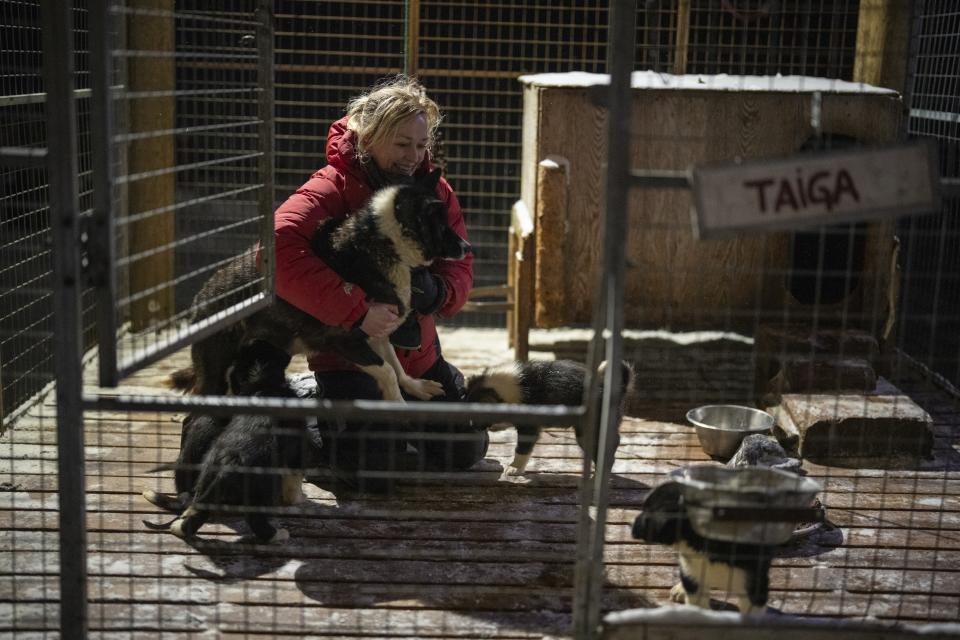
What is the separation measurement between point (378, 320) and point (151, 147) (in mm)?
3364

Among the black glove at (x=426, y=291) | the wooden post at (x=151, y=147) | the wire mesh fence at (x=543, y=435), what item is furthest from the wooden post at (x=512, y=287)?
the wooden post at (x=151, y=147)

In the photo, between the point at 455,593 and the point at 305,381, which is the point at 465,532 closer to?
the point at 455,593

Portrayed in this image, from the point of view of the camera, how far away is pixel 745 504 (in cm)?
304

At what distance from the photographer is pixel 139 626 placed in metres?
3.46

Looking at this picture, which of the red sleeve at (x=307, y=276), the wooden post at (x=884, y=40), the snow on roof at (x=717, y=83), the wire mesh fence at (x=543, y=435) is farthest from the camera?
the wooden post at (x=884, y=40)

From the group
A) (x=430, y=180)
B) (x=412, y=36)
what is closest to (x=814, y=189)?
(x=430, y=180)

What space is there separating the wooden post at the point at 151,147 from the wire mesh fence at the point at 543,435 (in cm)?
3

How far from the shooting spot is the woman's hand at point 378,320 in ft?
15.1

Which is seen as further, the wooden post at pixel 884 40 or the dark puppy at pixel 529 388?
the wooden post at pixel 884 40

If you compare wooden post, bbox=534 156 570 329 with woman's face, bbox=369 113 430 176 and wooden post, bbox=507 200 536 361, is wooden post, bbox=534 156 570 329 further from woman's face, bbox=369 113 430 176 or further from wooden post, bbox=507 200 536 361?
woman's face, bbox=369 113 430 176

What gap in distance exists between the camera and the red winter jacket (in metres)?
4.47

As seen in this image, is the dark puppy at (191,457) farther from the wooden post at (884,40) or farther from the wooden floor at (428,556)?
the wooden post at (884,40)

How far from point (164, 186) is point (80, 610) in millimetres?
4782

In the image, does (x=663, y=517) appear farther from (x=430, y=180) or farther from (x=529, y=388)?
(x=430, y=180)
